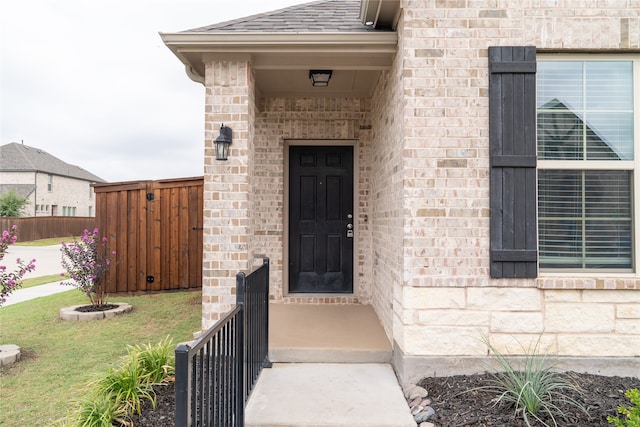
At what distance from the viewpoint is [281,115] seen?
16.7 ft

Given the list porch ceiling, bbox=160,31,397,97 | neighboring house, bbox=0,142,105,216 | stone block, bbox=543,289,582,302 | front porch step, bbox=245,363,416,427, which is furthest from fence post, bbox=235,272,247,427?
neighboring house, bbox=0,142,105,216

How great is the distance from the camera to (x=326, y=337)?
12.1 feet

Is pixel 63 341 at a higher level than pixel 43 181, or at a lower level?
lower

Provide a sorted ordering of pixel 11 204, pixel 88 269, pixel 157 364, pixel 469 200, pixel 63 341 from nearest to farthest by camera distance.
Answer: pixel 157 364, pixel 469 200, pixel 63 341, pixel 88 269, pixel 11 204

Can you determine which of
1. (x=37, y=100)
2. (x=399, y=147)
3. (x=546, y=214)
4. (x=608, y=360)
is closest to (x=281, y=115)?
(x=399, y=147)

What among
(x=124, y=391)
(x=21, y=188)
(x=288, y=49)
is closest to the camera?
(x=124, y=391)

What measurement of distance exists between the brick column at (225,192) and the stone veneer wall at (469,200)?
4.92 feet

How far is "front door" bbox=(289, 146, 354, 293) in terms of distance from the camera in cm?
521

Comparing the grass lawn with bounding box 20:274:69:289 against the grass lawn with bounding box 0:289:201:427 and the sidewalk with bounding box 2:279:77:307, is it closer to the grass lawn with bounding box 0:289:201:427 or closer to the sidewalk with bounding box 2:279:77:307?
the sidewalk with bounding box 2:279:77:307

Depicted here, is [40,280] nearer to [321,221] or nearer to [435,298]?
[321,221]

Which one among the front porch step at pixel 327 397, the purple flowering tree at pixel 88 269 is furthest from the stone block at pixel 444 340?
the purple flowering tree at pixel 88 269

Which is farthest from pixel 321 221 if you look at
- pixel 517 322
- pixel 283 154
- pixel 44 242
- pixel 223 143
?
pixel 44 242

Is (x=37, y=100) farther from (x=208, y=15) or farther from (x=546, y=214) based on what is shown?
(x=546, y=214)

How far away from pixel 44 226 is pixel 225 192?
931 inches
